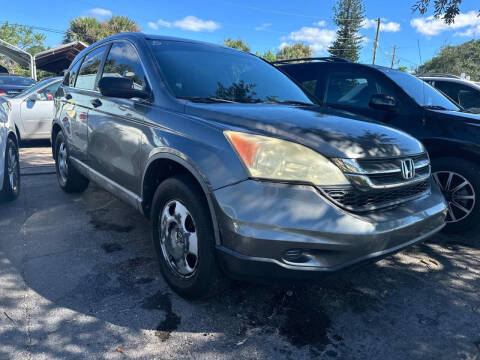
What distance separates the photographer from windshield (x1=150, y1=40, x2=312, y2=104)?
285cm

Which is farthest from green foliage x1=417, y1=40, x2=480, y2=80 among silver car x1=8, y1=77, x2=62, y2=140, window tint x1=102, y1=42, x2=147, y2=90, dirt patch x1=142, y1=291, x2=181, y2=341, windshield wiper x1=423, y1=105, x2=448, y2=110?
dirt patch x1=142, y1=291, x2=181, y2=341

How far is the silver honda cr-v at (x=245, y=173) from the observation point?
1.97 meters

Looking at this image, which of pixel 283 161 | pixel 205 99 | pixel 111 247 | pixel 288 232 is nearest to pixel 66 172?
pixel 111 247

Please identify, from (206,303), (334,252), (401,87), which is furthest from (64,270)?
(401,87)

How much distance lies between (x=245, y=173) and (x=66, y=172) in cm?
359

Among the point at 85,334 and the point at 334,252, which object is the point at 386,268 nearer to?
the point at 334,252

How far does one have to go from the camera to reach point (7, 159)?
14.0ft

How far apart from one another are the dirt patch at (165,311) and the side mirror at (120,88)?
4.86ft

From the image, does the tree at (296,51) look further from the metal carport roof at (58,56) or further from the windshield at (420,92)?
the windshield at (420,92)

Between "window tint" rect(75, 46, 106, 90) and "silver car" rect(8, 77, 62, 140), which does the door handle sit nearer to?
"window tint" rect(75, 46, 106, 90)

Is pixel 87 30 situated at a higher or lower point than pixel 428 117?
higher

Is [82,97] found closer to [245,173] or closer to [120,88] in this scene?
[120,88]

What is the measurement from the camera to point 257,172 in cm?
201

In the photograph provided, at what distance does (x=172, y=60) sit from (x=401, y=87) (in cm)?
263
